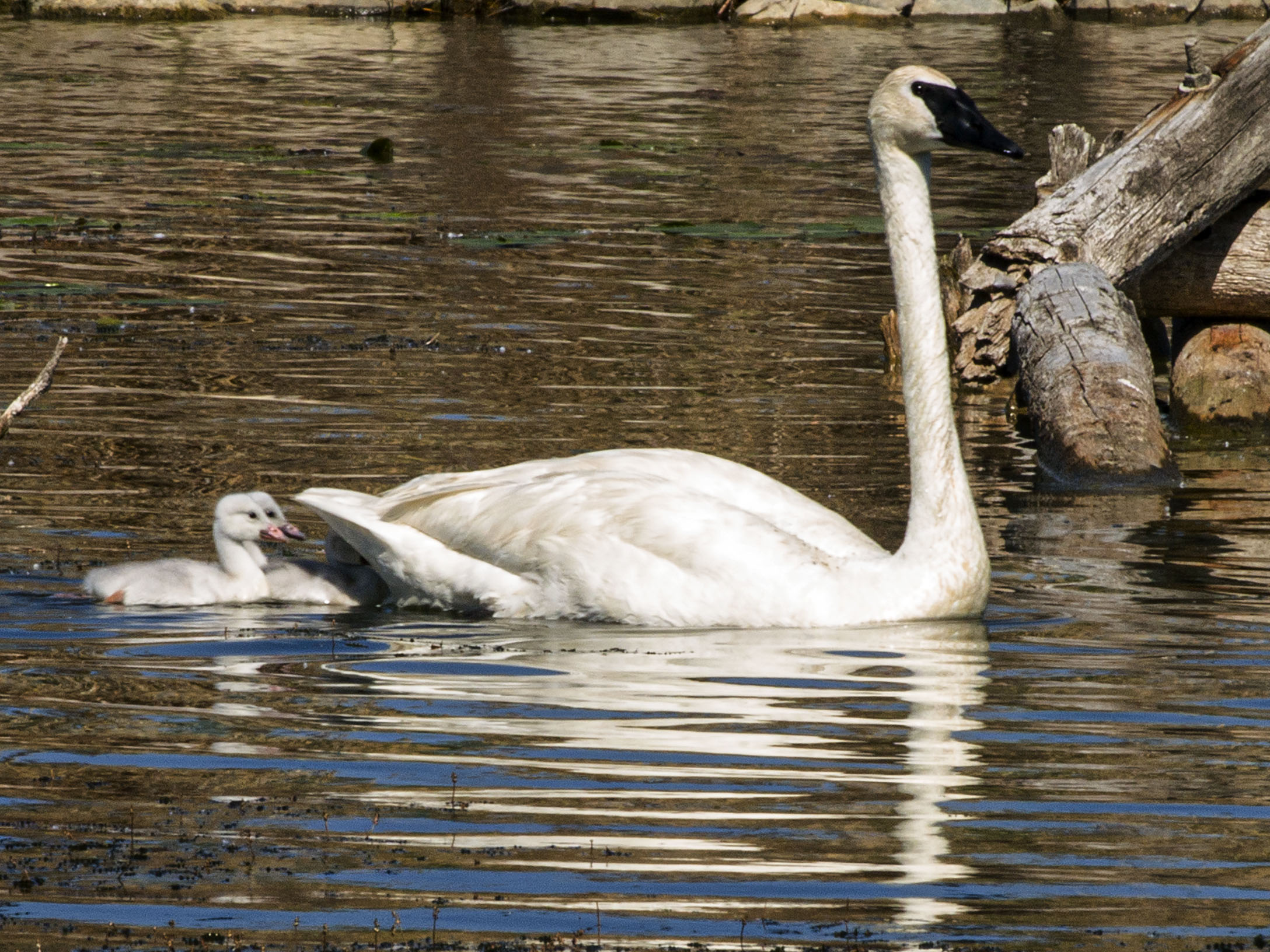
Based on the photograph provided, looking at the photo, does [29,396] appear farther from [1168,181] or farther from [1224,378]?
[1224,378]

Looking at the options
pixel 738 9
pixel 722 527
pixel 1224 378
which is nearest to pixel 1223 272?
pixel 1224 378

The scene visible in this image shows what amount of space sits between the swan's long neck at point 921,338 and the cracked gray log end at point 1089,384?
3.09m

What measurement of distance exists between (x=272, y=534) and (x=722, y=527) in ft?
6.60

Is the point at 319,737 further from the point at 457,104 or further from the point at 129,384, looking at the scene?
the point at 457,104

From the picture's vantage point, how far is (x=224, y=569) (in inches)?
325

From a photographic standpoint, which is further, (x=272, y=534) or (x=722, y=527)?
(x=272, y=534)

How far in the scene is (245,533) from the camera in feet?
26.8

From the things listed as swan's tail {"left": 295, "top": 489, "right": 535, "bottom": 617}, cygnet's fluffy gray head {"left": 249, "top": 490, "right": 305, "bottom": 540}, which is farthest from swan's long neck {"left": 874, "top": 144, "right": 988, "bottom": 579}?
cygnet's fluffy gray head {"left": 249, "top": 490, "right": 305, "bottom": 540}

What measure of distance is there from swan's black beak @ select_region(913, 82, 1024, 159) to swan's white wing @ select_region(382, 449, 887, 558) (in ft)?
5.07

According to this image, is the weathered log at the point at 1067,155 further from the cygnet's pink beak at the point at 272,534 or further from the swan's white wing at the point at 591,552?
the cygnet's pink beak at the point at 272,534

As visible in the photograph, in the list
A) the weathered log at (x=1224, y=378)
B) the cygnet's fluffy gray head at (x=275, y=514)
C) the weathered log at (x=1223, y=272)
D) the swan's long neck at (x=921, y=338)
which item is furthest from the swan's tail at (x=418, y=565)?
the weathered log at (x=1223, y=272)

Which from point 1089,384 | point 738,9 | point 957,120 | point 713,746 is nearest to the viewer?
point 713,746

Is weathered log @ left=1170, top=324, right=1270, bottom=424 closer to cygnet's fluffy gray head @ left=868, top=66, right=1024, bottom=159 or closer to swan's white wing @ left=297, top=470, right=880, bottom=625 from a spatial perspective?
cygnet's fluffy gray head @ left=868, top=66, right=1024, bottom=159

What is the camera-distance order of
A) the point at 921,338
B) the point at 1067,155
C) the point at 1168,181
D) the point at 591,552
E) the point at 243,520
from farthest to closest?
1. the point at 1067,155
2. the point at 1168,181
3. the point at 243,520
4. the point at 921,338
5. the point at 591,552
